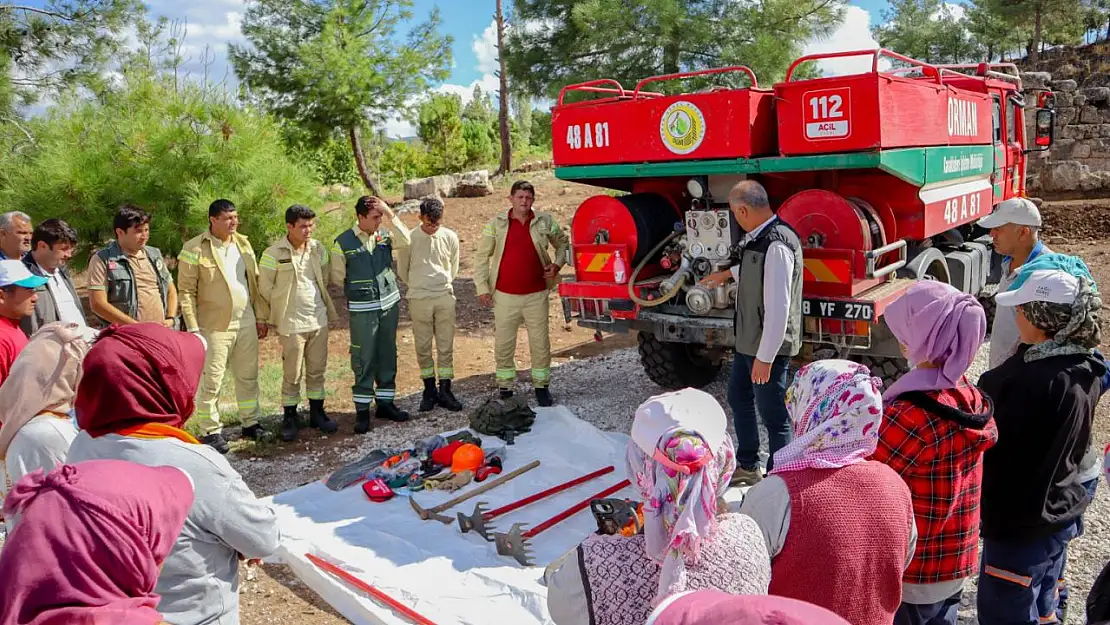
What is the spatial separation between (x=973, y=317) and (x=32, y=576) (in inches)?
93.5

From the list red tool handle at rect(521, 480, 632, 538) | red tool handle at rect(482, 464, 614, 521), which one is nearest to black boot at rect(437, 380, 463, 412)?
red tool handle at rect(482, 464, 614, 521)

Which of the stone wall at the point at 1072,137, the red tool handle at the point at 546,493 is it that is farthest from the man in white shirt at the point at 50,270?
the stone wall at the point at 1072,137

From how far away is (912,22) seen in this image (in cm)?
2975

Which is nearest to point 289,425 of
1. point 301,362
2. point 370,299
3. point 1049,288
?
point 301,362

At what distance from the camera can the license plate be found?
4.77 metres

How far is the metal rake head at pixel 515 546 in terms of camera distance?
3.89m

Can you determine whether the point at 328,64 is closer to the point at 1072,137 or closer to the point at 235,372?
the point at 235,372

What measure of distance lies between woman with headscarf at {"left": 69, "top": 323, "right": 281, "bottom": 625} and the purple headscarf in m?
1.89

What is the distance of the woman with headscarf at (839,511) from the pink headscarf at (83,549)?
133 cm

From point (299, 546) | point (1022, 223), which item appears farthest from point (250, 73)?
point (1022, 223)

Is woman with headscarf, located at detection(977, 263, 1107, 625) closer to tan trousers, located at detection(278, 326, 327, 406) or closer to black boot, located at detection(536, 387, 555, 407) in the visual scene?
black boot, located at detection(536, 387, 555, 407)

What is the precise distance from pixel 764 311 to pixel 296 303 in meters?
3.36

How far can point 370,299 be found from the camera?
604 centimetres

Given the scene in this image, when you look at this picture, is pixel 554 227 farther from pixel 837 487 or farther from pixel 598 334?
pixel 837 487
